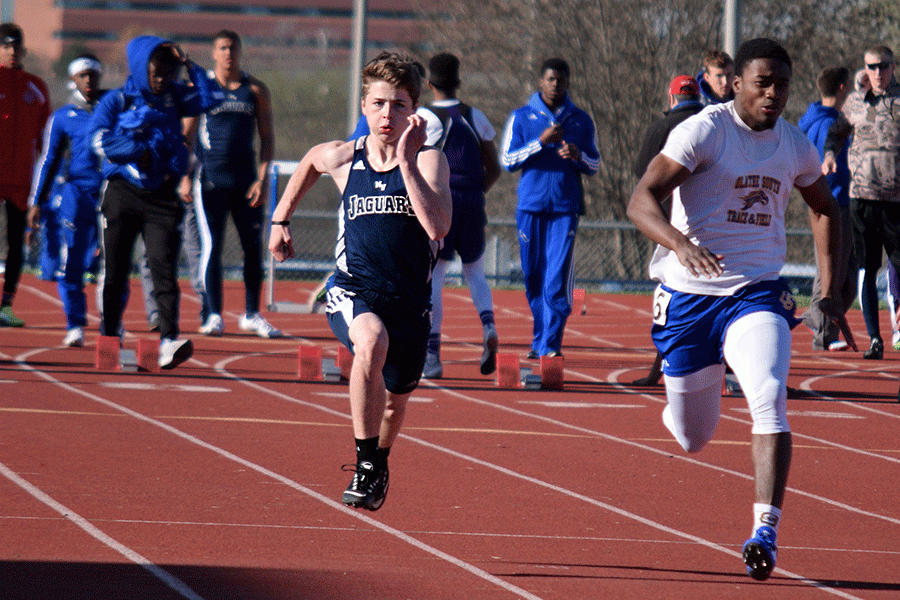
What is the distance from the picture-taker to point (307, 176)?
18.1 feet

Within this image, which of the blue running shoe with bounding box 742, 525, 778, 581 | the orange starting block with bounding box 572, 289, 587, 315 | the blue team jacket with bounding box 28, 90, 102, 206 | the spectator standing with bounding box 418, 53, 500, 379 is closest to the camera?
the blue running shoe with bounding box 742, 525, 778, 581

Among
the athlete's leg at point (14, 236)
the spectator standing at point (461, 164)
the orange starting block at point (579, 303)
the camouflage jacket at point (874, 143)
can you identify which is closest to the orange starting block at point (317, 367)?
the spectator standing at point (461, 164)

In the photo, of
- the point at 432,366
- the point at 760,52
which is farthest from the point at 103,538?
the point at 432,366

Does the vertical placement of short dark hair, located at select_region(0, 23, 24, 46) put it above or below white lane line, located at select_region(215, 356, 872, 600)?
above

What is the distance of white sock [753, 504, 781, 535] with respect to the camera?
14.8 feet

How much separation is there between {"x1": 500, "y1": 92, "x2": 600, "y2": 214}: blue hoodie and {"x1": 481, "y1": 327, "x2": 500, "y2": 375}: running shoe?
1.43 metres

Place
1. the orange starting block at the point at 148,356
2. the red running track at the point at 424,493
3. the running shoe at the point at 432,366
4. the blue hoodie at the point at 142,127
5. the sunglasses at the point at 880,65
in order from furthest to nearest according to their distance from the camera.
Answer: the sunglasses at the point at 880,65
the running shoe at the point at 432,366
the orange starting block at the point at 148,356
the blue hoodie at the point at 142,127
the red running track at the point at 424,493


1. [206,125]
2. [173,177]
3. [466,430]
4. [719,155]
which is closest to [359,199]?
[719,155]

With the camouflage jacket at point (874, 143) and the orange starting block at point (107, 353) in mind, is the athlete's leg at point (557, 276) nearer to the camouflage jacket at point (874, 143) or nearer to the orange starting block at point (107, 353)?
the camouflage jacket at point (874, 143)

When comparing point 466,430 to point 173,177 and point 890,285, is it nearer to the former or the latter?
point 173,177

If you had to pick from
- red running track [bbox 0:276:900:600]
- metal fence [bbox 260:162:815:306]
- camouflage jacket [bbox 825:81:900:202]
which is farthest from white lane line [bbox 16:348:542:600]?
metal fence [bbox 260:162:815:306]

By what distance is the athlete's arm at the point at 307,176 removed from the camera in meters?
5.43

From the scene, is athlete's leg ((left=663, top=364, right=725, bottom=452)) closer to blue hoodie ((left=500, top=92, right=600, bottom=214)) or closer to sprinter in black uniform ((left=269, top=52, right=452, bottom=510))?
sprinter in black uniform ((left=269, top=52, right=452, bottom=510))

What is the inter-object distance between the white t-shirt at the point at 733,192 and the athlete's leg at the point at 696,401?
356 mm
